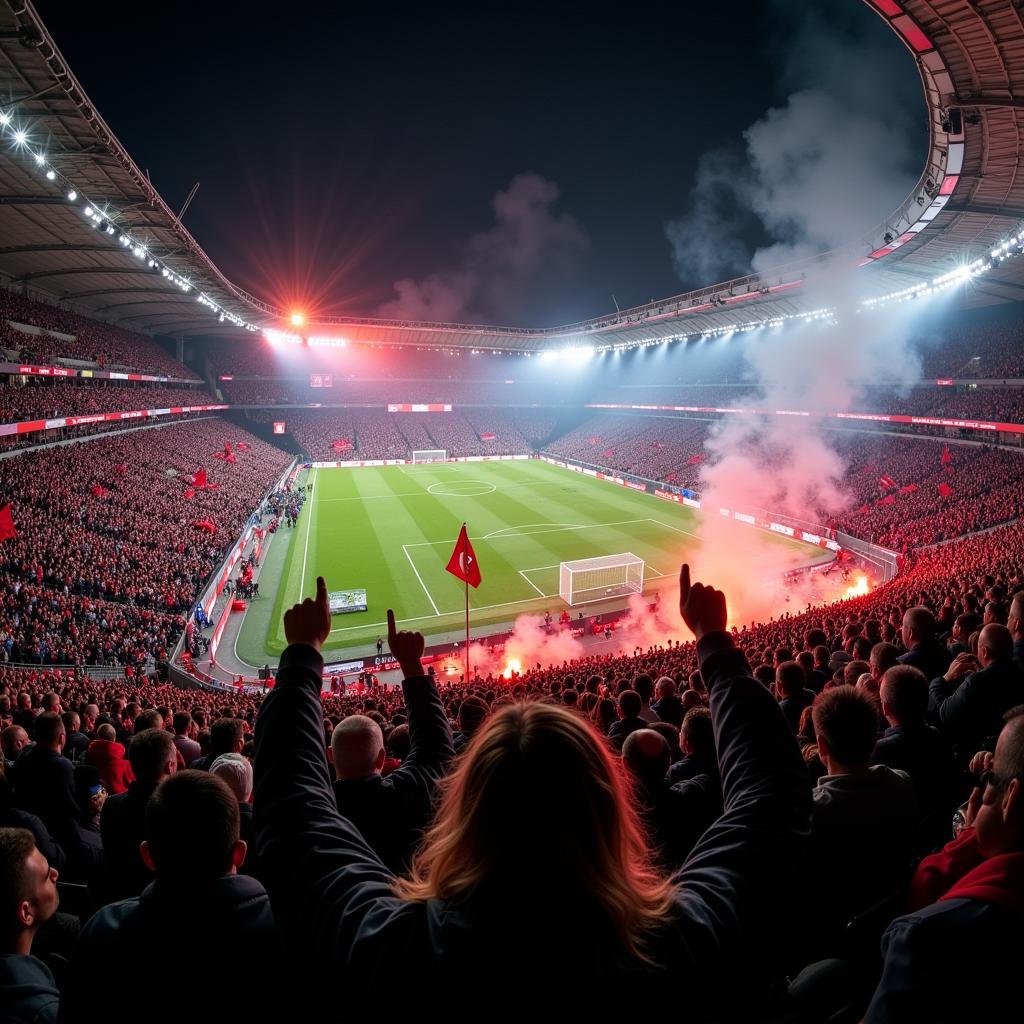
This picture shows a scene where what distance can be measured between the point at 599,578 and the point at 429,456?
1884 inches

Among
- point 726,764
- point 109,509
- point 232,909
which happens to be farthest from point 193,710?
point 109,509

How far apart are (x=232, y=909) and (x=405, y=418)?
81.3m

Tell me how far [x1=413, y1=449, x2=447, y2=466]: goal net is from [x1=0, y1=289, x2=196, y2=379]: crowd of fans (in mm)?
26380

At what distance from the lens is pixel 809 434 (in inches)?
1791

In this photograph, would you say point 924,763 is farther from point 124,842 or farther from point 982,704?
point 124,842

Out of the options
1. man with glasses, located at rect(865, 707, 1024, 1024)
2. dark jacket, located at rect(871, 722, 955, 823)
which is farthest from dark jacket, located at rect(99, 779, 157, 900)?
dark jacket, located at rect(871, 722, 955, 823)

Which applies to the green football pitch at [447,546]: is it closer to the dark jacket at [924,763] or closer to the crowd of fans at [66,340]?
the crowd of fans at [66,340]

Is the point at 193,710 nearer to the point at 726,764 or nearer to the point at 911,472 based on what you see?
the point at 726,764

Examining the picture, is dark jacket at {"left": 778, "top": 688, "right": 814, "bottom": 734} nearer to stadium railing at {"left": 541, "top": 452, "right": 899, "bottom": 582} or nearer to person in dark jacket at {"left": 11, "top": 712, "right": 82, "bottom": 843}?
person in dark jacket at {"left": 11, "top": 712, "right": 82, "bottom": 843}

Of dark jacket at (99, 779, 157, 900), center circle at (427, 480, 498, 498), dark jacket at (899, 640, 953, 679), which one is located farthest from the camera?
center circle at (427, 480, 498, 498)

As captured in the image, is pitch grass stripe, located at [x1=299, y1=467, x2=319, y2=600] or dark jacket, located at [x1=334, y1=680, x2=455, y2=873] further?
pitch grass stripe, located at [x1=299, y1=467, x2=319, y2=600]

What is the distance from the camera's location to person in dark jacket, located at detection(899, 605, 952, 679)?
265 inches

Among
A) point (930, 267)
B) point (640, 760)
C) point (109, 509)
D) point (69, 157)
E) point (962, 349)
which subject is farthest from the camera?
point (962, 349)

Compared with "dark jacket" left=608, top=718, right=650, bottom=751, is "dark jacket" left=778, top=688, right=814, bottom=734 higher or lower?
higher
